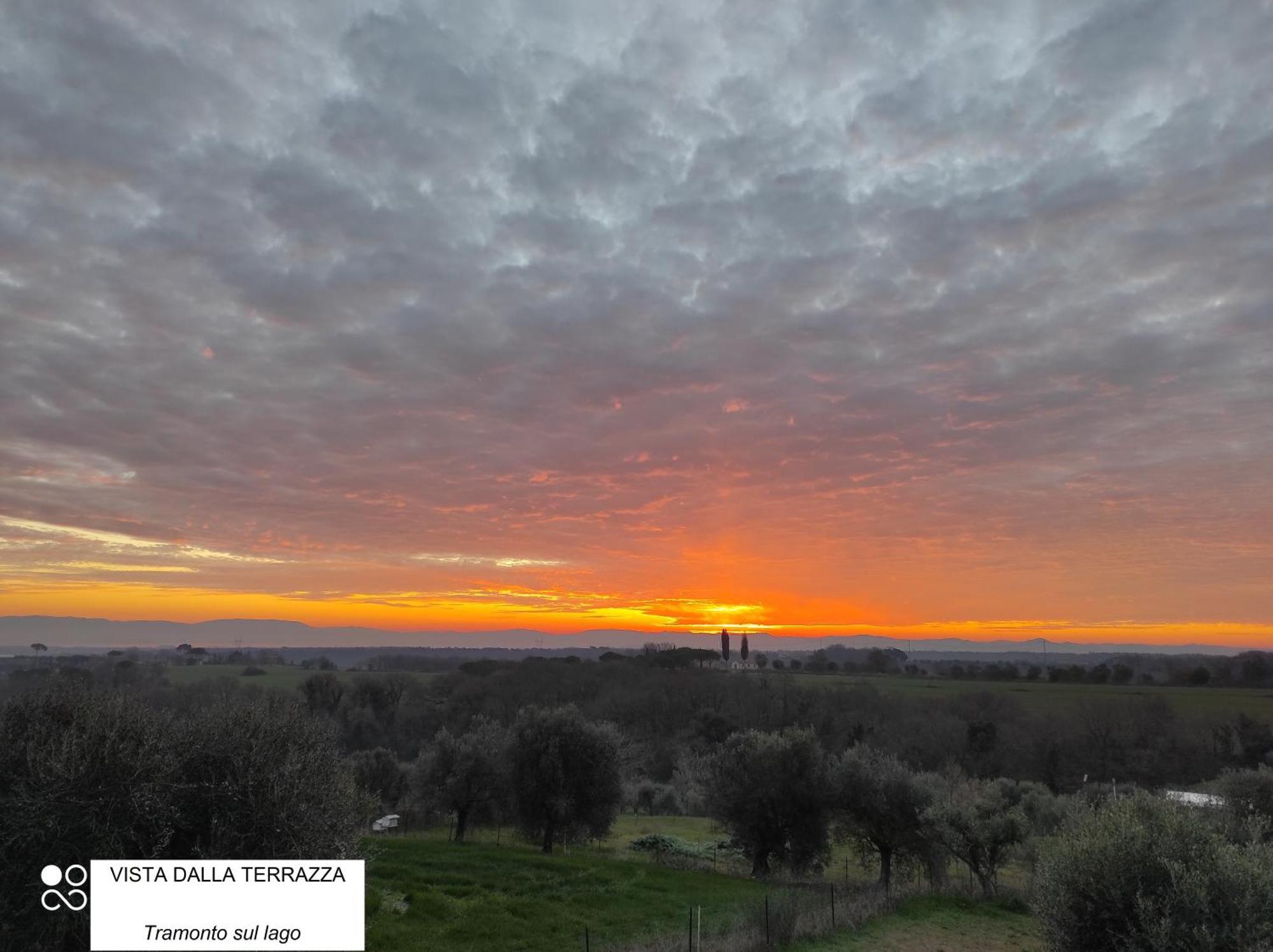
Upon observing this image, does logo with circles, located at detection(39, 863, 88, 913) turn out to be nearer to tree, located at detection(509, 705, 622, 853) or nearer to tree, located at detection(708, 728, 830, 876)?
tree, located at detection(509, 705, 622, 853)

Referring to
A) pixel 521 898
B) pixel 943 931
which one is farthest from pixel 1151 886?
pixel 521 898

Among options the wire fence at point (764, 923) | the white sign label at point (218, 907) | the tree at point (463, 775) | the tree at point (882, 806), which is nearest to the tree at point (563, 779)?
the tree at point (463, 775)

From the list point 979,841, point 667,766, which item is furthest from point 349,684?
point 979,841

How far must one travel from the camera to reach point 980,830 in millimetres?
35094

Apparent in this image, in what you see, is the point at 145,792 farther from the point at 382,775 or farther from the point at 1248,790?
the point at 1248,790

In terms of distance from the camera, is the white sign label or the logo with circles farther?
the white sign label

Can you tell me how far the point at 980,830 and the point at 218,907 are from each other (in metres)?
33.4

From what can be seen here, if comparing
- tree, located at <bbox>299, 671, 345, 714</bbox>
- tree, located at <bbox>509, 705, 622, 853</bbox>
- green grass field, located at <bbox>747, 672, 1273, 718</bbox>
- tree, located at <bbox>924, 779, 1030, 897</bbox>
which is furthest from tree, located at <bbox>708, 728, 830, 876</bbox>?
tree, located at <bbox>299, 671, 345, 714</bbox>

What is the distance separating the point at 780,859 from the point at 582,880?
15328mm

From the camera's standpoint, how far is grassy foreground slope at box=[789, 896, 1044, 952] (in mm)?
25312

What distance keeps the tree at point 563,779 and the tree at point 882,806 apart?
45.8 ft

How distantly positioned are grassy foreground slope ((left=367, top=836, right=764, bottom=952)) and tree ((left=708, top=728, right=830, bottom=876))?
5.03 m

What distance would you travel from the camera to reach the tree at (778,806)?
42.8 meters

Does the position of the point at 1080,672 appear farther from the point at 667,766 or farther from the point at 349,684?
the point at 349,684
